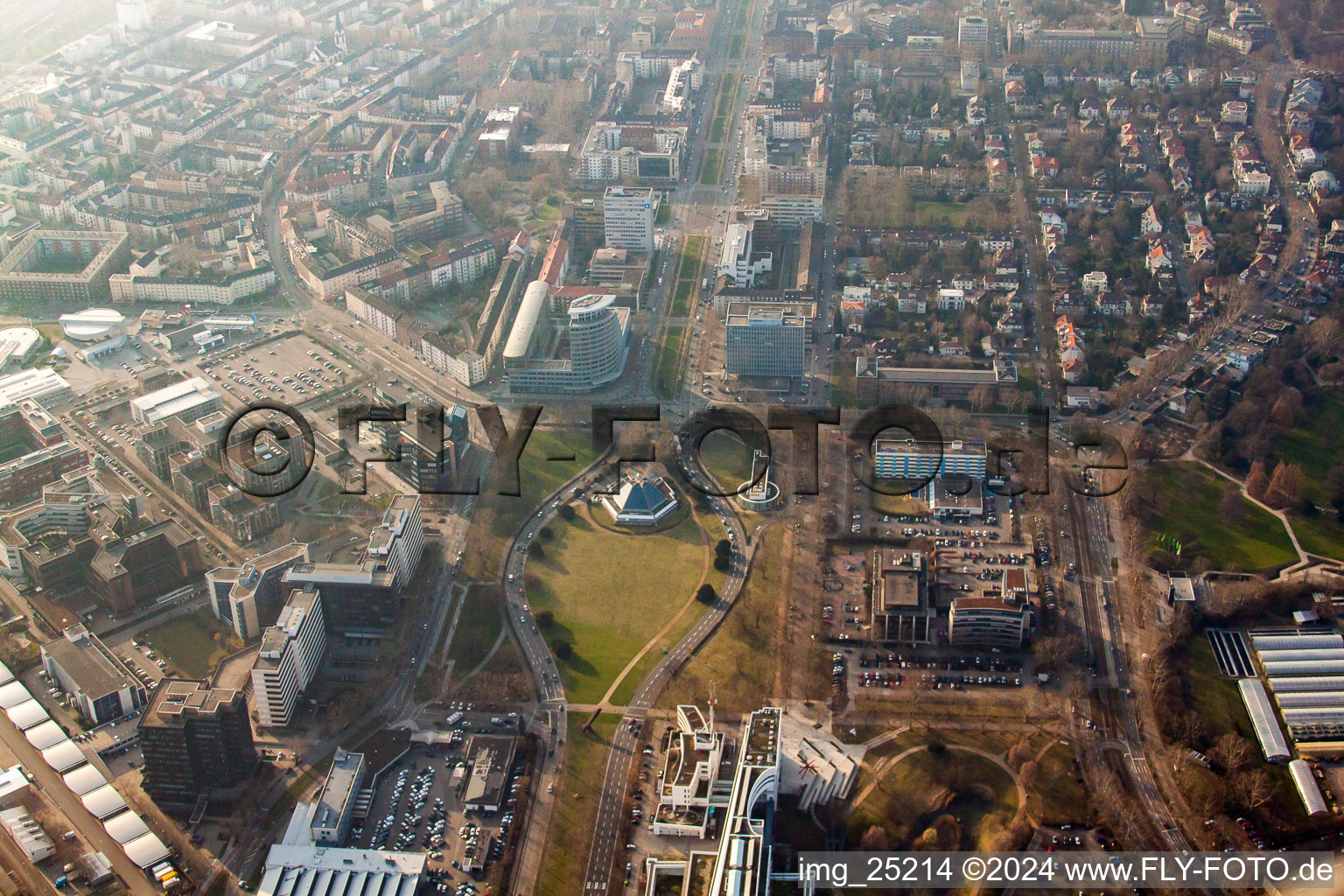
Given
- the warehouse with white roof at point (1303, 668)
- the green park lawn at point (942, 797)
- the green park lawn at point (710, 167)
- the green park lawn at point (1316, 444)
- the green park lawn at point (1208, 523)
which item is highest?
the green park lawn at point (942, 797)

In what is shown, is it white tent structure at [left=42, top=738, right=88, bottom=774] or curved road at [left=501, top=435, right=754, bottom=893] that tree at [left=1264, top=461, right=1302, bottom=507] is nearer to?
curved road at [left=501, top=435, right=754, bottom=893]

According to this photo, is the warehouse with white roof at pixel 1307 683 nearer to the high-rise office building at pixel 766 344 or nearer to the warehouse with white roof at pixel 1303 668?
the warehouse with white roof at pixel 1303 668

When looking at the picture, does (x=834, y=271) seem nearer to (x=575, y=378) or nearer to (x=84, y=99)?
A: (x=575, y=378)

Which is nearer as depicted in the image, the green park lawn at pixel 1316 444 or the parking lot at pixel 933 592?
the parking lot at pixel 933 592

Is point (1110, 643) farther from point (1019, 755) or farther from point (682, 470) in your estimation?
point (682, 470)

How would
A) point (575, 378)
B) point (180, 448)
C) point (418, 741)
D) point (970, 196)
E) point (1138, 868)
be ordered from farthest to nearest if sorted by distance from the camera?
1. point (970, 196)
2. point (575, 378)
3. point (180, 448)
4. point (418, 741)
5. point (1138, 868)

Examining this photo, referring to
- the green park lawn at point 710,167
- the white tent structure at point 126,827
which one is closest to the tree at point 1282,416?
the green park lawn at point 710,167

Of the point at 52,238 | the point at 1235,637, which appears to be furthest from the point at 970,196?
the point at 52,238

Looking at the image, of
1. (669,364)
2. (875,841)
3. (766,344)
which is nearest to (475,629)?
(875,841)
